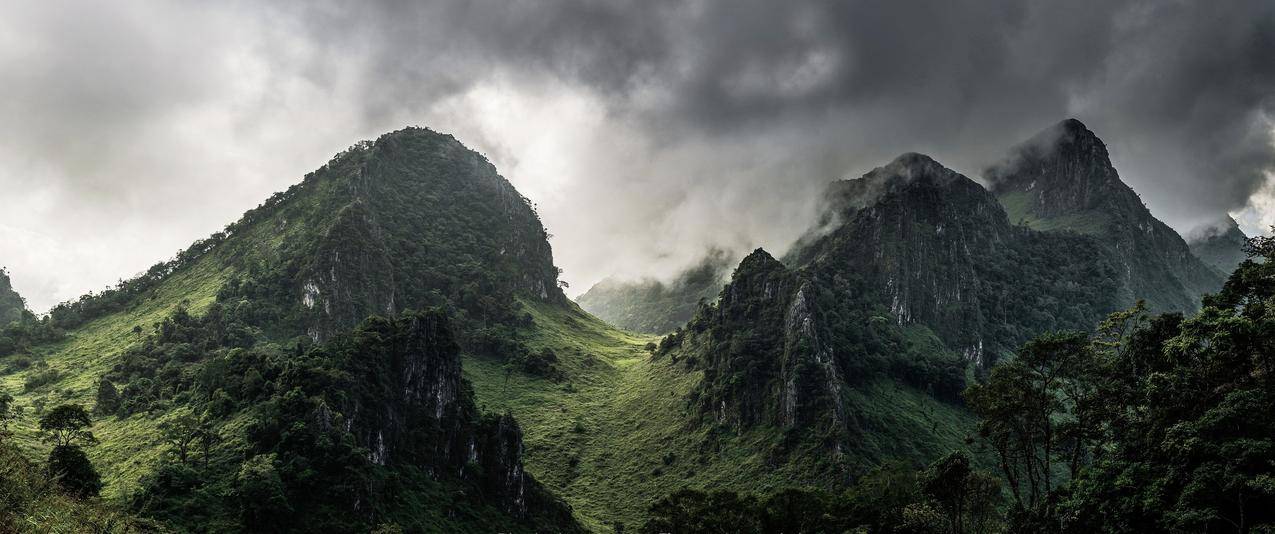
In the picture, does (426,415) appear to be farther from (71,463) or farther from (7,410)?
(7,410)

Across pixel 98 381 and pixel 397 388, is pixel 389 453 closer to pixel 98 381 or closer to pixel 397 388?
pixel 397 388

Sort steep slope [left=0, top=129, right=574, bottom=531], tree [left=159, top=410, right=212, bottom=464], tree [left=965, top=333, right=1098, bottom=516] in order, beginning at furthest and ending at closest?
steep slope [left=0, top=129, right=574, bottom=531]
tree [left=159, top=410, right=212, bottom=464]
tree [left=965, top=333, right=1098, bottom=516]

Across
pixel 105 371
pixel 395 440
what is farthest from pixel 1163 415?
pixel 105 371

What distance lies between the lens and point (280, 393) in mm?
90625

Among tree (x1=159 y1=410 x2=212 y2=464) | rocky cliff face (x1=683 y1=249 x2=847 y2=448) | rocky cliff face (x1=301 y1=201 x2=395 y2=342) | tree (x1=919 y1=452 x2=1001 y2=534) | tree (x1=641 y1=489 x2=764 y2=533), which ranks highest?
rocky cliff face (x1=301 y1=201 x2=395 y2=342)

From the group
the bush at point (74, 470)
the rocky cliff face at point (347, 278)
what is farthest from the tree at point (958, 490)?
the rocky cliff face at point (347, 278)

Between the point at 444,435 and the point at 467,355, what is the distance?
283 ft

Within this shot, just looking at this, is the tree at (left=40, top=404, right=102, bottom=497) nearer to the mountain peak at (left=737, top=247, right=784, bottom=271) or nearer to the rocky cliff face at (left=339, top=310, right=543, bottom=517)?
the rocky cliff face at (left=339, top=310, right=543, bottom=517)

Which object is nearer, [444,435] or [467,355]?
[444,435]

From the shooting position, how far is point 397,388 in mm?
112000

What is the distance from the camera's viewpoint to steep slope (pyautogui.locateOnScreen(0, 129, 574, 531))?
80.3m

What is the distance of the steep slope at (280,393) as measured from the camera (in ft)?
263

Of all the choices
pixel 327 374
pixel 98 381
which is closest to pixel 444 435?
pixel 327 374

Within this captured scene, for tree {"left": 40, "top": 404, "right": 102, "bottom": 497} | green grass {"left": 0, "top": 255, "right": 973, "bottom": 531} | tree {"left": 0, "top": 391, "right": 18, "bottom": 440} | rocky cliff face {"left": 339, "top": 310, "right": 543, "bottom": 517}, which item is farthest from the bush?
rocky cliff face {"left": 339, "top": 310, "right": 543, "bottom": 517}
